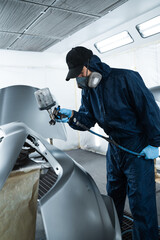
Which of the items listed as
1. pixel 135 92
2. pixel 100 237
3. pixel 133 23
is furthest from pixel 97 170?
pixel 100 237

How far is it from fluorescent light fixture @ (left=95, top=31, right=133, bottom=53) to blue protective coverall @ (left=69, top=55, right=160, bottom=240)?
309cm

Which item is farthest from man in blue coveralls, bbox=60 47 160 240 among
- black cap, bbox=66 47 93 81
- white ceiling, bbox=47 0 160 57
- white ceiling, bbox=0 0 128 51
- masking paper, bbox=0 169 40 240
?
white ceiling, bbox=47 0 160 57

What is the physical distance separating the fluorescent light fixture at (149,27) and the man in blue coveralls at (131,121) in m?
2.65

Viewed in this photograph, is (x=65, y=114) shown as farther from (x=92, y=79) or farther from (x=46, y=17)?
(x=46, y=17)

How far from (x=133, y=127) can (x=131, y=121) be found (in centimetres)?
5

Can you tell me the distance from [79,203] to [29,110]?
2.18 m

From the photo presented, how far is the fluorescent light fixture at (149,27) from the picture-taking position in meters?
3.86

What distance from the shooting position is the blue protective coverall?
5.32 ft

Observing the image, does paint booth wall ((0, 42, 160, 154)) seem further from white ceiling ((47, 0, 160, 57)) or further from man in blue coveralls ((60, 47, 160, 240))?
man in blue coveralls ((60, 47, 160, 240))

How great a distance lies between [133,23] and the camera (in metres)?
4.02

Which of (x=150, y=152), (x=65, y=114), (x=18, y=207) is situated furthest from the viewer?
(x=65, y=114)

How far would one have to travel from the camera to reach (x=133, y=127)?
5.53 ft

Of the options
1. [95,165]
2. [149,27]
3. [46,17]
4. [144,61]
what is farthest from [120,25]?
[95,165]

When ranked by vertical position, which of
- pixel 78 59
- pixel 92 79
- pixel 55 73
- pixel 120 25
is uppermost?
pixel 120 25
